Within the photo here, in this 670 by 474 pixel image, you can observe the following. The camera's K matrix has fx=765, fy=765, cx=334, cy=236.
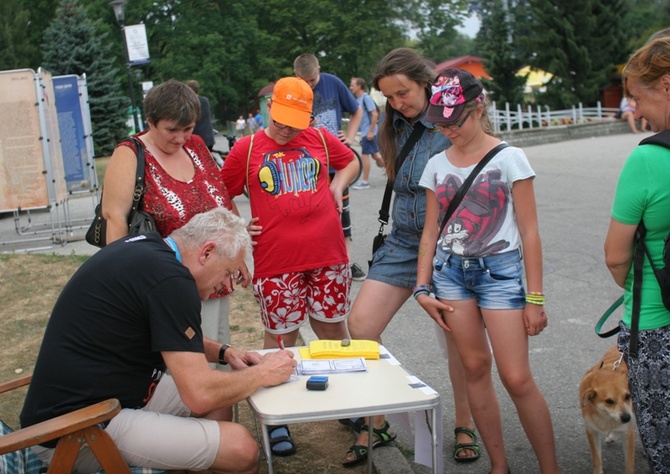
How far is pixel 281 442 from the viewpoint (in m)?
3.93

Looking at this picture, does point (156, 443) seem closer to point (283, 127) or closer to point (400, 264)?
point (400, 264)

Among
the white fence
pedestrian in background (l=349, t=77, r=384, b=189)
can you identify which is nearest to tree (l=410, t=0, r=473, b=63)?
the white fence

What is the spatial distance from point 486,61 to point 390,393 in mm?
35974

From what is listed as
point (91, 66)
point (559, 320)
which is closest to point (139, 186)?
point (559, 320)

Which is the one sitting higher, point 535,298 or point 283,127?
point 283,127

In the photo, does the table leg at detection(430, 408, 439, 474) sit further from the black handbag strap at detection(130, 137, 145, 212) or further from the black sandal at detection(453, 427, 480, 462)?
the black handbag strap at detection(130, 137, 145, 212)

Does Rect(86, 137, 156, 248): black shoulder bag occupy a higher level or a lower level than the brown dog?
higher

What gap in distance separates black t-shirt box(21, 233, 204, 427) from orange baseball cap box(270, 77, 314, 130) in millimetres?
1279

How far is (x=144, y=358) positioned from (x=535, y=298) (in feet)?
5.09

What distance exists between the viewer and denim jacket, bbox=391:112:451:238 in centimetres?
370

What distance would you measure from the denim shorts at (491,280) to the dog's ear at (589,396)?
754mm

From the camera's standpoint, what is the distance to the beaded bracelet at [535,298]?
10.2 ft

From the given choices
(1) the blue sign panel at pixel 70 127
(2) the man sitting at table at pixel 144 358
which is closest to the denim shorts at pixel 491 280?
(2) the man sitting at table at pixel 144 358

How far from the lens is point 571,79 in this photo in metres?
39.0
